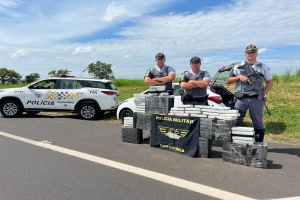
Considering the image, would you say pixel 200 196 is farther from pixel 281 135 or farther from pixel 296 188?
pixel 281 135

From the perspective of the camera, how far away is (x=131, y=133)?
27.8 ft

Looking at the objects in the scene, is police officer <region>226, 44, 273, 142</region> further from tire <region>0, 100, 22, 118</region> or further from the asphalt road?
tire <region>0, 100, 22, 118</region>

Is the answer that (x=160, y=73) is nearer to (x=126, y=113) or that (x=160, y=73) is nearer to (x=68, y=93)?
(x=126, y=113)

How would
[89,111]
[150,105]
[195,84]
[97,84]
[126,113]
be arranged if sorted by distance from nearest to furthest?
[195,84]
[150,105]
[126,113]
[89,111]
[97,84]

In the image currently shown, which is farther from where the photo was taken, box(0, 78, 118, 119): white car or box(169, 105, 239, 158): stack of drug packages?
box(0, 78, 118, 119): white car

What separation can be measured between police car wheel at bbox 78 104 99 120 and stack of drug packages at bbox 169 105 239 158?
728cm

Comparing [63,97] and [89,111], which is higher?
[63,97]

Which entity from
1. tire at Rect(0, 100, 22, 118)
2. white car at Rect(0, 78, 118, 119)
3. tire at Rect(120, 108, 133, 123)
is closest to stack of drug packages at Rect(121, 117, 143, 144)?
tire at Rect(120, 108, 133, 123)

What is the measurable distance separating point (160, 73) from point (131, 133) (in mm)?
1470

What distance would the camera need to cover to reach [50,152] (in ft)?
24.9

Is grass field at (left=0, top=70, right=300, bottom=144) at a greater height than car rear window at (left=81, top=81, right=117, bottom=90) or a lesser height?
lesser

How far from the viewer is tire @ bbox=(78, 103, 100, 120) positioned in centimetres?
1402

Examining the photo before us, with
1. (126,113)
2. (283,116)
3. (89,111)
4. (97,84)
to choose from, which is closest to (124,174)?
(126,113)

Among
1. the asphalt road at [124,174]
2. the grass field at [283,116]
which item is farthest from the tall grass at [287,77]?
the asphalt road at [124,174]
